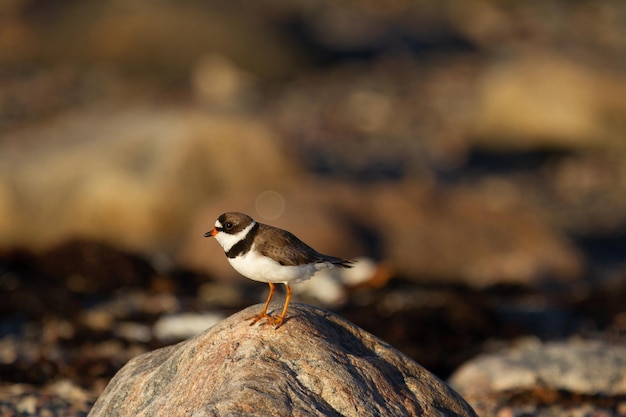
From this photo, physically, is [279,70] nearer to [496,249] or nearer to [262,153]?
[262,153]

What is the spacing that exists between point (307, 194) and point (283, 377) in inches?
397

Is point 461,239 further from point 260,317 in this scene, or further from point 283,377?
point 283,377

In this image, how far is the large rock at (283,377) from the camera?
17.6 feet

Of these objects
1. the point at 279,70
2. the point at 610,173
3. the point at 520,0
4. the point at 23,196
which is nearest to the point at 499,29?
the point at 520,0

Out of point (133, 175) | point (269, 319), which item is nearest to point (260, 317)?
point (269, 319)

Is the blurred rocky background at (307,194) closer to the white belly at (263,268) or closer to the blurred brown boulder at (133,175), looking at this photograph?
the blurred brown boulder at (133,175)

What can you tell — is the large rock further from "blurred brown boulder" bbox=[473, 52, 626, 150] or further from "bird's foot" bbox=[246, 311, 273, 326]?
"blurred brown boulder" bbox=[473, 52, 626, 150]

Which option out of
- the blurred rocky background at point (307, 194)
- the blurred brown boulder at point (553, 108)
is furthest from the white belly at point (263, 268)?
the blurred brown boulder at point (553, 108)

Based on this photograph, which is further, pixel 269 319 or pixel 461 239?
pixel 461 239

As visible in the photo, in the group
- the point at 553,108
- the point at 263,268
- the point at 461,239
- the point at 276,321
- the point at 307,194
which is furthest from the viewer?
the point at 553,108

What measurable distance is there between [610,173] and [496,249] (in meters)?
9.68

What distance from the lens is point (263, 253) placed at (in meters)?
6.19

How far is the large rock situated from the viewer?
17.6ft

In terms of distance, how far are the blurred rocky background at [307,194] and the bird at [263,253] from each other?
2874 mm
